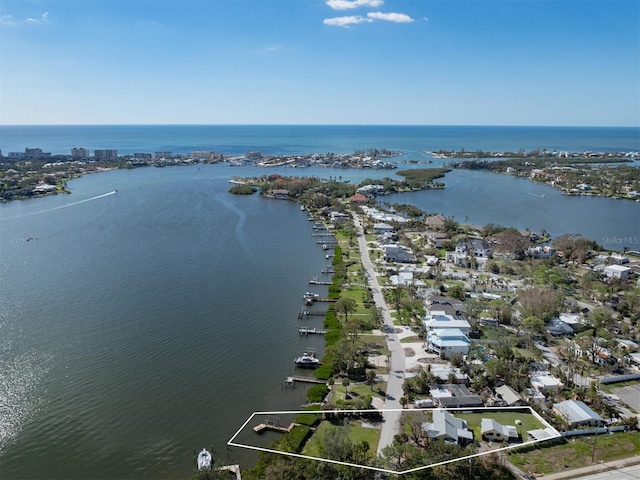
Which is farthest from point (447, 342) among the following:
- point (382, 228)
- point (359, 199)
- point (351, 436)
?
point (359, 199)

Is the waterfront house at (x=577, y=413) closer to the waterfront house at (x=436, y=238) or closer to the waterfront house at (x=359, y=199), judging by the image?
the waterfront house at (x=436, y=238)

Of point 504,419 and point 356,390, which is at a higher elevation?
point 356,390

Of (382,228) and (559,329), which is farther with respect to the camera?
(382,228)

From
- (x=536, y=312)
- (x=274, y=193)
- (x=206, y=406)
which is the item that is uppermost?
(x=274, y=193)

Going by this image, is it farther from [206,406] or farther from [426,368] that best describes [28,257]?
[426,368]

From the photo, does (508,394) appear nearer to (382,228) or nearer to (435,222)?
(382,228)

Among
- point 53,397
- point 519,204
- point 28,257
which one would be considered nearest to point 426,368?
point 53,397
